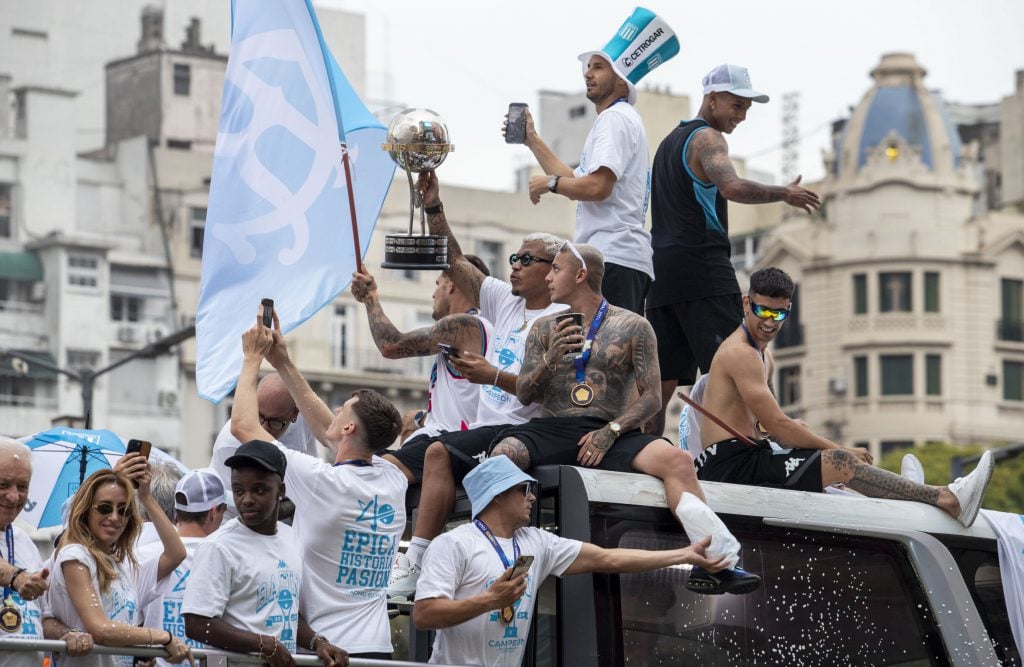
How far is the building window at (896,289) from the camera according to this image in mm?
64062

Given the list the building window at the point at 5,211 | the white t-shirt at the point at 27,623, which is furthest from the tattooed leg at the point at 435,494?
the building window at the point at 5,211

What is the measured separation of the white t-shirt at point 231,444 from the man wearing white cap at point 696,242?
178 centimetres

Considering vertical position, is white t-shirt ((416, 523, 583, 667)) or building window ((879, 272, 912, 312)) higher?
building window ((879, 272, 912, 312))

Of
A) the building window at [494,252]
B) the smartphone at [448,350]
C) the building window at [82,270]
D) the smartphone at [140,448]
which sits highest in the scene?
the building window at [494,252]

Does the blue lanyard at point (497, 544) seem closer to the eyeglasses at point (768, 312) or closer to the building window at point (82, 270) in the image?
the eyeglasses at point (768, 312)

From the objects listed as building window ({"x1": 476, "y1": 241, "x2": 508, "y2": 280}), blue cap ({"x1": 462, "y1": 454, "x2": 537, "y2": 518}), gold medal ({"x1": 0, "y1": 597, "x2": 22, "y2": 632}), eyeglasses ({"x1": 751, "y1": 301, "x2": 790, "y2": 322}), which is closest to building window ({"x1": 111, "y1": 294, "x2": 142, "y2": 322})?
building window ({"x1": 476, "y1": 241, "x2": 508, "y2": 280})

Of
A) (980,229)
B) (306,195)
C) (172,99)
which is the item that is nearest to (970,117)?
(980,229)

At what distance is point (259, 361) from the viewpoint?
28.7 feet

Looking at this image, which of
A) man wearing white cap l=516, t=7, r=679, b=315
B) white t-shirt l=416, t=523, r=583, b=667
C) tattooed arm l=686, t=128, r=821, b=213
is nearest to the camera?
white t-shirt l=416, t=523, r=583, b=667

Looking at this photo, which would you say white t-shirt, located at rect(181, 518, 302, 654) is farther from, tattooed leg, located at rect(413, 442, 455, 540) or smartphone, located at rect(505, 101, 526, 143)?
smartphone, located at rect(505, 101, 526, 143)

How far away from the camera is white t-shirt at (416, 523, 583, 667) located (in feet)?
25.1

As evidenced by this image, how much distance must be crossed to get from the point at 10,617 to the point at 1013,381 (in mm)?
61092

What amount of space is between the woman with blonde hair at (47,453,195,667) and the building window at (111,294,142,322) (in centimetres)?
5452

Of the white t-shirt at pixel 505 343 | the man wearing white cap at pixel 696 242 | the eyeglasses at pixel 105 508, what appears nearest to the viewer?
the eyeglasses at pixel 105 508
